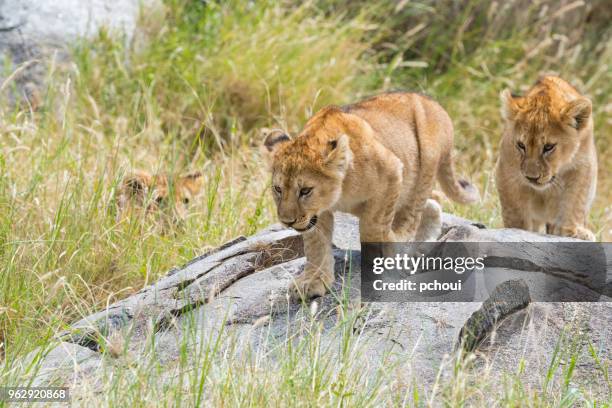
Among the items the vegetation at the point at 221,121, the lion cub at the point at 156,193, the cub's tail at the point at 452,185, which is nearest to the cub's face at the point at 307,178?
the vegetation at the point at 221,121

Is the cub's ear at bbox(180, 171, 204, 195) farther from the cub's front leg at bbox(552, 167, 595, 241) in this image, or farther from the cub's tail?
the cub's front leg at bbox(552, 167, 595, 241)

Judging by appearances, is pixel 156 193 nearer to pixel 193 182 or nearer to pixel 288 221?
pixel 193 182

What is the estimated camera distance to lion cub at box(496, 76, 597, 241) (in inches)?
248

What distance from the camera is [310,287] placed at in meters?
5.10

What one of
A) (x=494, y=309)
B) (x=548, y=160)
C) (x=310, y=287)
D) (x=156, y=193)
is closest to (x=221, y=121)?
(x=156, y=193)

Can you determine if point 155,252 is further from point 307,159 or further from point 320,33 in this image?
point 320,33

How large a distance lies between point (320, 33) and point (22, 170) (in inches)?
172

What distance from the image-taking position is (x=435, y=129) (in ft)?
20.4

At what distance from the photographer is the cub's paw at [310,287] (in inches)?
201

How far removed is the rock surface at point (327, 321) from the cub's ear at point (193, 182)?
6.22ft

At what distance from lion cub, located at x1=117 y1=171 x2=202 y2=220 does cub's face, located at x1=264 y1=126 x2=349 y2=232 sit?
150 centimetres

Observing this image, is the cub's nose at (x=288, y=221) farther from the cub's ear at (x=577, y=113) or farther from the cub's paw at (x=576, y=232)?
the cub's paw at (x=576, y=232)

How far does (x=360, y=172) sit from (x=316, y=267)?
57cm

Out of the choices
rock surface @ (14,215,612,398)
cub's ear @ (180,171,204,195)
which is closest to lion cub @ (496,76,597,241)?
rock surface @ (14,215,612,398)
